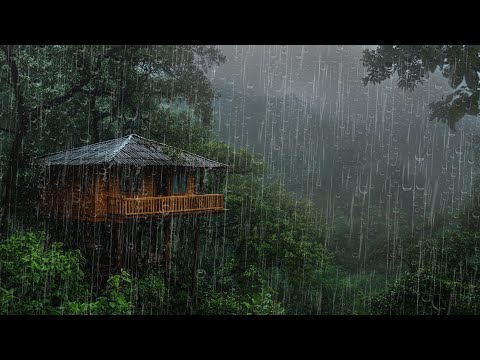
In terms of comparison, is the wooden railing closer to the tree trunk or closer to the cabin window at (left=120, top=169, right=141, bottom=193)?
the cabin window at (left=120, top=169, right=141, bottom=193)

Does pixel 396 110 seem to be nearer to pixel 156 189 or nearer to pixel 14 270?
pixel 156 189

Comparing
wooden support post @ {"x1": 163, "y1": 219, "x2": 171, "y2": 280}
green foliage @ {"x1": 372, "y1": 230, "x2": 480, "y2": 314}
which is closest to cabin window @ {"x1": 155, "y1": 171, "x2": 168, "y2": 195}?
wooden support post @ {"x1": 163, "y1": 219, "x2": 171, "y2": 280}

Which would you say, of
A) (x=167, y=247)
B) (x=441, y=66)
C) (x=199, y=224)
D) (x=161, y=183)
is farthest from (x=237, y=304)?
(x=441, y=66)

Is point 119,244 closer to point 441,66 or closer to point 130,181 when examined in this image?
point 130,181

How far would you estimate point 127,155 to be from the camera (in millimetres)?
15281

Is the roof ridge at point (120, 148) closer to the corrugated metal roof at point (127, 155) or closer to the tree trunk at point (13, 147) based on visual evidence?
the corrugated metal roof at point (127, 155)

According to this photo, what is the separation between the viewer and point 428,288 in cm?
1717

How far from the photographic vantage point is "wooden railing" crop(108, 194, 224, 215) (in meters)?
15.5

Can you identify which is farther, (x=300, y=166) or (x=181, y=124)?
(x=300, y=166)

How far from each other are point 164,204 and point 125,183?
1331mm

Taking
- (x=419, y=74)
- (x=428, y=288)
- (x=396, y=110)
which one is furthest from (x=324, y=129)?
(x=428, y=288)

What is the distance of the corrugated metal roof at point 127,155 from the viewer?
1520cm

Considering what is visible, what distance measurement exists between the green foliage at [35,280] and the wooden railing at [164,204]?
7.22 ft
